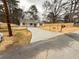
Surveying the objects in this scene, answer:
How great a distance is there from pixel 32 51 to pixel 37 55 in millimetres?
506

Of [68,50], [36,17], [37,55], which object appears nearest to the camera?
[37,55]

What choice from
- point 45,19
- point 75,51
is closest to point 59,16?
point 45,19

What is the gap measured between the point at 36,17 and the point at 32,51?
244ft

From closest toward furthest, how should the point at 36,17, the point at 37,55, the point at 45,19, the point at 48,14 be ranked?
the point at 37,55
the point at 48,14
the point at 45,19
the point at 36,17

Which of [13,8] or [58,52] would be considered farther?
[13,8]

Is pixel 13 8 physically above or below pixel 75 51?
above

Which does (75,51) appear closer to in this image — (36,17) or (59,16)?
(59,16)

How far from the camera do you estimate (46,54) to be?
741cm

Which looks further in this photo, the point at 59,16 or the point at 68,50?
the point at 59,16

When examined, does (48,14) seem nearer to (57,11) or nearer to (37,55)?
(57,11)

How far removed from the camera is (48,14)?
58.1 m

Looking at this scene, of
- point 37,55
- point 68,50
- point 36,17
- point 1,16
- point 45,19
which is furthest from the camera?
point 36,17

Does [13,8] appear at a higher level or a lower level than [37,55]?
higher

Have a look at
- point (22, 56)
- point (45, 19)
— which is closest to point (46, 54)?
point (22, 56)
